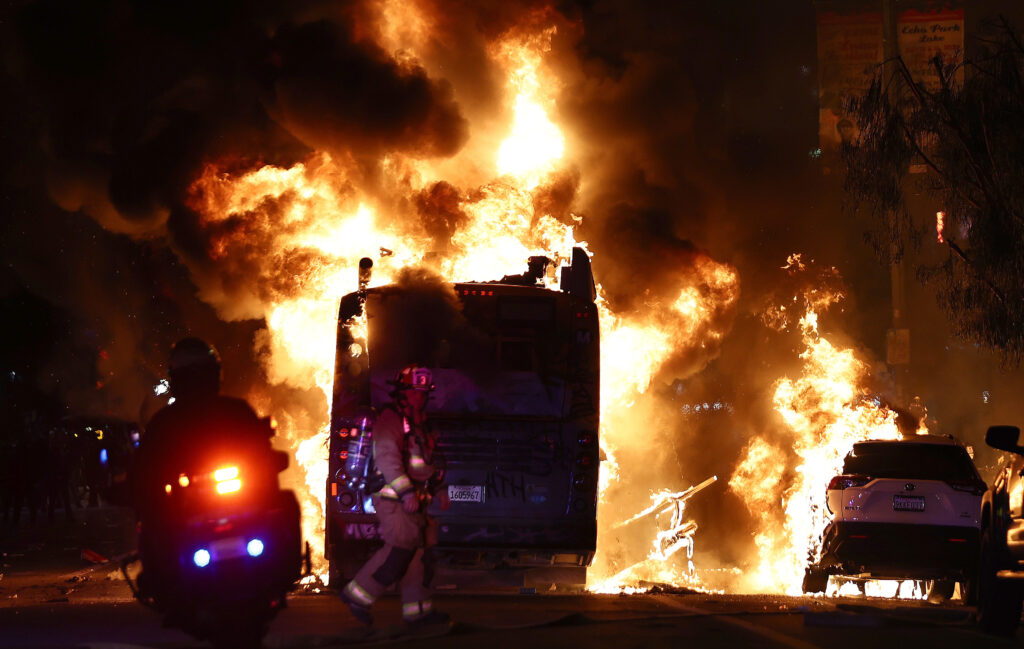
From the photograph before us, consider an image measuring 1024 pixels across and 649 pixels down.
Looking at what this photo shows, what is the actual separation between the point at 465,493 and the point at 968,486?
18.2 ft

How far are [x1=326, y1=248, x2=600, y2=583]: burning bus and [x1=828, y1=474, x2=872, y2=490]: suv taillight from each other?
328 centimetres

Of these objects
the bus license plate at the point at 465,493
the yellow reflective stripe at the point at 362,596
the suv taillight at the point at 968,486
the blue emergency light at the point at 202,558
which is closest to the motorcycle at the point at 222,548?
the blue emergency light at the point at 202,558

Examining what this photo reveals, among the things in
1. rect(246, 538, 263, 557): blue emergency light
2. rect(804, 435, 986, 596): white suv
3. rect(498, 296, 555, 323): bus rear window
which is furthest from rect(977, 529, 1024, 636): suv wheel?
rect(246, 538, 263, 557): blue emergency light

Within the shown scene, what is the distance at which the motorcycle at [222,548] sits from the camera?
794cm

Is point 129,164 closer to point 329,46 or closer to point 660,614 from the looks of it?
point 329,46

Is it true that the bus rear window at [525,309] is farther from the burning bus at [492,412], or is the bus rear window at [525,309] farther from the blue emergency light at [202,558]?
the blue emergency light at [202,558]

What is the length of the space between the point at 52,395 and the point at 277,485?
1269 inches

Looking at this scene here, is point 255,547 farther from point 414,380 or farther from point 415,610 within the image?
point 414,380

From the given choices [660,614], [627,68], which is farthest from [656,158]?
[660,614]

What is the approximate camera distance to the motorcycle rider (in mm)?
8234

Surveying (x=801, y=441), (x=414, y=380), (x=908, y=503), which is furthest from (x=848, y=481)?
(x=801, y=441)

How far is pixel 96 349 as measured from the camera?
36406mm

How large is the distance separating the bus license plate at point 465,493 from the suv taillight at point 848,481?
14.1 feet

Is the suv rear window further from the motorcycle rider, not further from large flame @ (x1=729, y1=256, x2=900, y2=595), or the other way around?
the motorcycle rider
